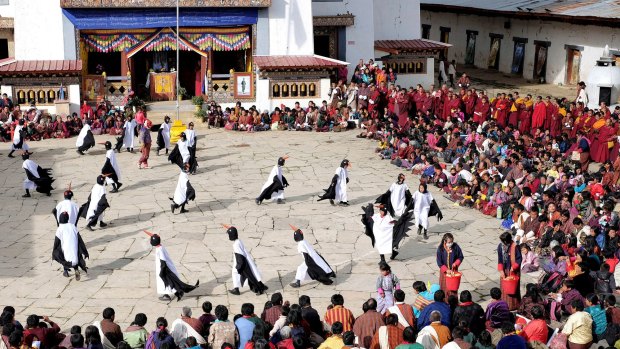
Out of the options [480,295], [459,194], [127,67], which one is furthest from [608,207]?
[127,67]

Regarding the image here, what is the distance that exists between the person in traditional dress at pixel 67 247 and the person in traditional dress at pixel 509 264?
7001 mm

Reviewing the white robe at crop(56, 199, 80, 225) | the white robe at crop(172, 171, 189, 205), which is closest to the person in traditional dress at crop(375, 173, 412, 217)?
the white robe at crop(172, 171, 189, 205)

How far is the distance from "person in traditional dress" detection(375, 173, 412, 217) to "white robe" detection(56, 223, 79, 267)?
616cm

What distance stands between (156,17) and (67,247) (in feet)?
49.5

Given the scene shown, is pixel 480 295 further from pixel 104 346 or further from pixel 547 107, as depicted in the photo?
pixel 547 107

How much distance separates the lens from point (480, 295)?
14.9 meters

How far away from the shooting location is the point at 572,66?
33.2 metres

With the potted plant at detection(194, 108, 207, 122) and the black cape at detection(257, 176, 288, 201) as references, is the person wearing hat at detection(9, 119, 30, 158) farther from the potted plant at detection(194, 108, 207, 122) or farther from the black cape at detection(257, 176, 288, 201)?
the black cape at detection(257, 176, 288, 201)

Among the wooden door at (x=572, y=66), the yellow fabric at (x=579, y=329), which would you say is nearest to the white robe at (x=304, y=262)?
the yellow fabric at (x=579, y=329)

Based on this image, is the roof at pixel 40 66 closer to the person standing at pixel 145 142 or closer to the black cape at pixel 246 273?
the person standing at pixel 145 142

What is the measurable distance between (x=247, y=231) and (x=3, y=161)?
8.65m

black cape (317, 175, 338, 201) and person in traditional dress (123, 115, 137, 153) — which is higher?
person in traditional dress (123, 115, 137, 153)

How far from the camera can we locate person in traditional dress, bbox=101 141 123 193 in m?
20.5

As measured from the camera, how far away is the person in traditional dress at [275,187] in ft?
63.7
